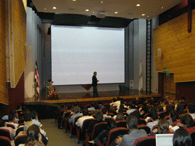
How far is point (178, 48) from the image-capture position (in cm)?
953

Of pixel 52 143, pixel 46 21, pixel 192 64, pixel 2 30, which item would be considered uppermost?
pixel 46 21

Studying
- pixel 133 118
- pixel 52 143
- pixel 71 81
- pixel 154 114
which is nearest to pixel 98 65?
pixel 71 81

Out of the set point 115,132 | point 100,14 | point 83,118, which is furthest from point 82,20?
point 115,132

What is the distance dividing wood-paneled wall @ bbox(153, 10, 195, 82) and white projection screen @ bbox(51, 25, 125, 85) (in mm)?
3532

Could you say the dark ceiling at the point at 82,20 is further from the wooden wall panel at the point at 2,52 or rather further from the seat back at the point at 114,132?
the seat back at the point at 114,132

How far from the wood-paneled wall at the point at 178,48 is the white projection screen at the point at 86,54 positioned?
3532mm

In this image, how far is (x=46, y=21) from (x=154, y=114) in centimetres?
1274

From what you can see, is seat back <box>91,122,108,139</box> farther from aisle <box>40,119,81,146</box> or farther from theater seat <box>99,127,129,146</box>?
aisle <box>40,119,81,146</box>

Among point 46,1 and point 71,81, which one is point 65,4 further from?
point 71,81

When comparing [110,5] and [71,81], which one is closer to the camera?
[110,5]

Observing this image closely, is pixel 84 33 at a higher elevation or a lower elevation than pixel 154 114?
higher

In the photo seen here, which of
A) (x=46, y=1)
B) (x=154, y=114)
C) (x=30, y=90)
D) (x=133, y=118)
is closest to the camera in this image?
(x=133, y=118)

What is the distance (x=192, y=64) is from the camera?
8.56 meters

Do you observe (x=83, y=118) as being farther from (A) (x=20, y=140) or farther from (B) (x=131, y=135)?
(B) (x=131, y=135)
